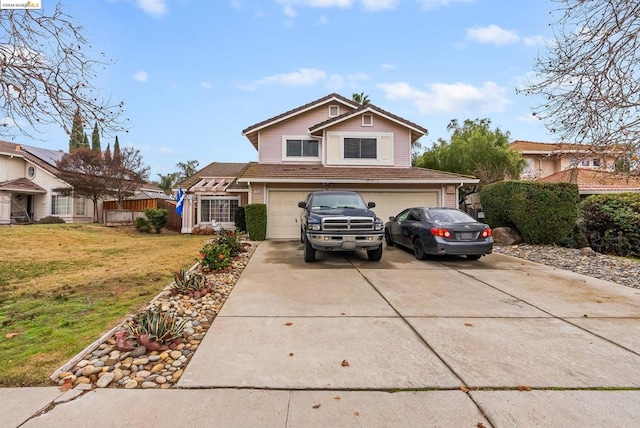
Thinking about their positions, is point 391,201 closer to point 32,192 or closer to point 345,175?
point 345,175

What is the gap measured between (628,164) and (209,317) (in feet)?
27.5

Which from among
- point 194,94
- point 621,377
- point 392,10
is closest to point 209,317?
point 621,377

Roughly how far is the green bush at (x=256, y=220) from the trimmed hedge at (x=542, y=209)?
928cm

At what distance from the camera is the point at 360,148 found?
16.0 m

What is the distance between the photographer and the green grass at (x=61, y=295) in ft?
11.1

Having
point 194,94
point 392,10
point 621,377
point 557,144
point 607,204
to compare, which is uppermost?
point 392,10

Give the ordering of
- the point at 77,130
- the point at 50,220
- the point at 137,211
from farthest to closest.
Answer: the point at 137,211, the point at 50,220, the point at 77,130

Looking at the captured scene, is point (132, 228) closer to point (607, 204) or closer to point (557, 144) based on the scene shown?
point (557, 144)

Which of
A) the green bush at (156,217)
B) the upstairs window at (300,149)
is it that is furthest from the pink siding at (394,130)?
the green bush at (156,217)

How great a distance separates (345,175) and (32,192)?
23956 millimetres

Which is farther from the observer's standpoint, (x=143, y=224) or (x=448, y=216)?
(x=143, y=224)

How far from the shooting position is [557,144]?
6.76 m

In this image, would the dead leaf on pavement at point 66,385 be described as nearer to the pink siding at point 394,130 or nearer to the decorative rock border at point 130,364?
the decorative rock border at point 130,364

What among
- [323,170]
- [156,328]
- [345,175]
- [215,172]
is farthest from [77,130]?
[215,172]
